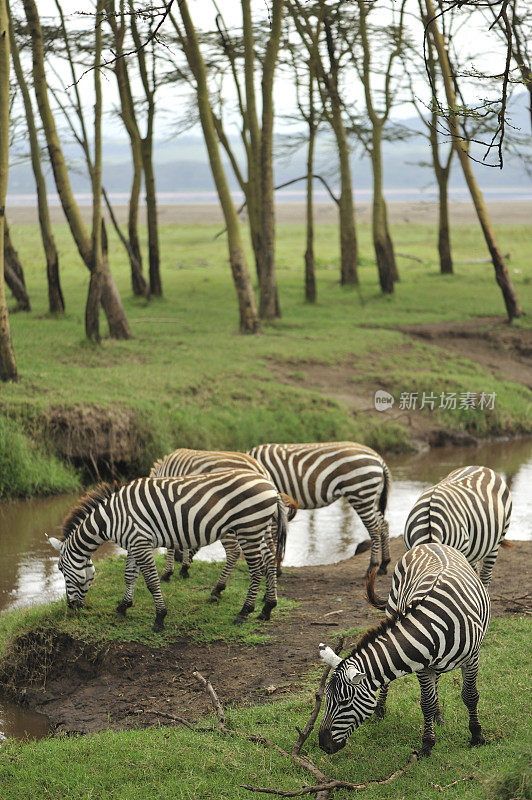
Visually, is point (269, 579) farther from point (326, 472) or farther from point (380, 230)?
point (380, 230)

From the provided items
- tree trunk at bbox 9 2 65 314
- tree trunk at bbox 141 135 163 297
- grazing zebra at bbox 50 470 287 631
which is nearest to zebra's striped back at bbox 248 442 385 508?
grazing zebra at bbox 50 470 287 631

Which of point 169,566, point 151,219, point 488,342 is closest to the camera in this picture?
point 169,566

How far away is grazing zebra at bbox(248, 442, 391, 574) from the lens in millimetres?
10039

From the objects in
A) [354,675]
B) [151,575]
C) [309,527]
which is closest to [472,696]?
[354,675]

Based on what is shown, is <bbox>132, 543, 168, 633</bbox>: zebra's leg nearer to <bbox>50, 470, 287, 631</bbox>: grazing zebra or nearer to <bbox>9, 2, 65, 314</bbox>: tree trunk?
<bbox>50, 470, 287, 631</bbox>: grazing zebra

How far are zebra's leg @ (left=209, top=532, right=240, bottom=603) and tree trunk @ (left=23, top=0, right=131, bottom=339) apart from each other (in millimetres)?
10273

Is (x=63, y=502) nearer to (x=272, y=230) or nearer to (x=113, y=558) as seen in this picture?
(x=113, y=558)

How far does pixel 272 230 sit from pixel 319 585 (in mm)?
14061

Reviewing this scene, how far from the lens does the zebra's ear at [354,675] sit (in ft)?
17.5

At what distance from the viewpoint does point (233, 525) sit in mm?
8383

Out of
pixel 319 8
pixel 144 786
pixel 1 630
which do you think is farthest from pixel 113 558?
pixel 319 8

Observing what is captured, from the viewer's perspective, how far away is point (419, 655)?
5379 mm

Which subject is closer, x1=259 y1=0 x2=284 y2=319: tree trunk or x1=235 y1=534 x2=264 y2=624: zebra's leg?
x1=235 y1=534 x2=264 y2=624: zebra's leg

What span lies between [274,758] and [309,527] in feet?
23.7
